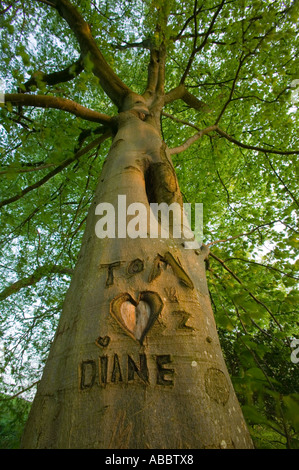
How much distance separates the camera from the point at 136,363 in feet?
3.10

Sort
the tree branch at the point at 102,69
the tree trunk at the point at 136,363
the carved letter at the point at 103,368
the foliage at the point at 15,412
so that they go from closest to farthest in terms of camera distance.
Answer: the tree trunk at the point at 136,363 → the carved letter at the point at 103,368 → the foliage at the point at 15,412 → the tree branch at the point at 102,69

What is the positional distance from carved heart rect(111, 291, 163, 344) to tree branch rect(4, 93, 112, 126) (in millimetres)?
1988

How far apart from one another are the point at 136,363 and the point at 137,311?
0.24m

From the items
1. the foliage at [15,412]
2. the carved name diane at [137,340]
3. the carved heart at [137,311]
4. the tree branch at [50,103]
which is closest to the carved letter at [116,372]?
the carved name diane at [137,340]

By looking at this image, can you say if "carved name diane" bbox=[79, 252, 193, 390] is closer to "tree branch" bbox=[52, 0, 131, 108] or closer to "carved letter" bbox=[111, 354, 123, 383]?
"carved letter" bbox=[111, 354, 123, 383]

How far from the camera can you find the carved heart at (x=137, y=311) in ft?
3.47

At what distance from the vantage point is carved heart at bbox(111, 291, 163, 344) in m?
1.06

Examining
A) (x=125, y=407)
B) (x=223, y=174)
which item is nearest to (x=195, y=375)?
(x=125, y=407)

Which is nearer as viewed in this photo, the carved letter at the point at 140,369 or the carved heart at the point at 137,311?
the carved letter at the point at 140,369

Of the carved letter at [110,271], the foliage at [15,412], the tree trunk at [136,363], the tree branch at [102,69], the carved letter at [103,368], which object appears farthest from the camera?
the tree branch at [102,69]

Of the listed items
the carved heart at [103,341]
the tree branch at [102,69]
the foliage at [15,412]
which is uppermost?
the tree branch at [102,69]

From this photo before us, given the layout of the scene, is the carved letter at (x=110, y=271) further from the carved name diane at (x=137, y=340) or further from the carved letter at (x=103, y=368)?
the carved letter at (x=103, y=368)

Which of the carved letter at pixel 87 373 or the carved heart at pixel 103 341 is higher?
the carved heart at pixel 103 341

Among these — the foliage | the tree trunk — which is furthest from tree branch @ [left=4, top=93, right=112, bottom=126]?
the foliage
